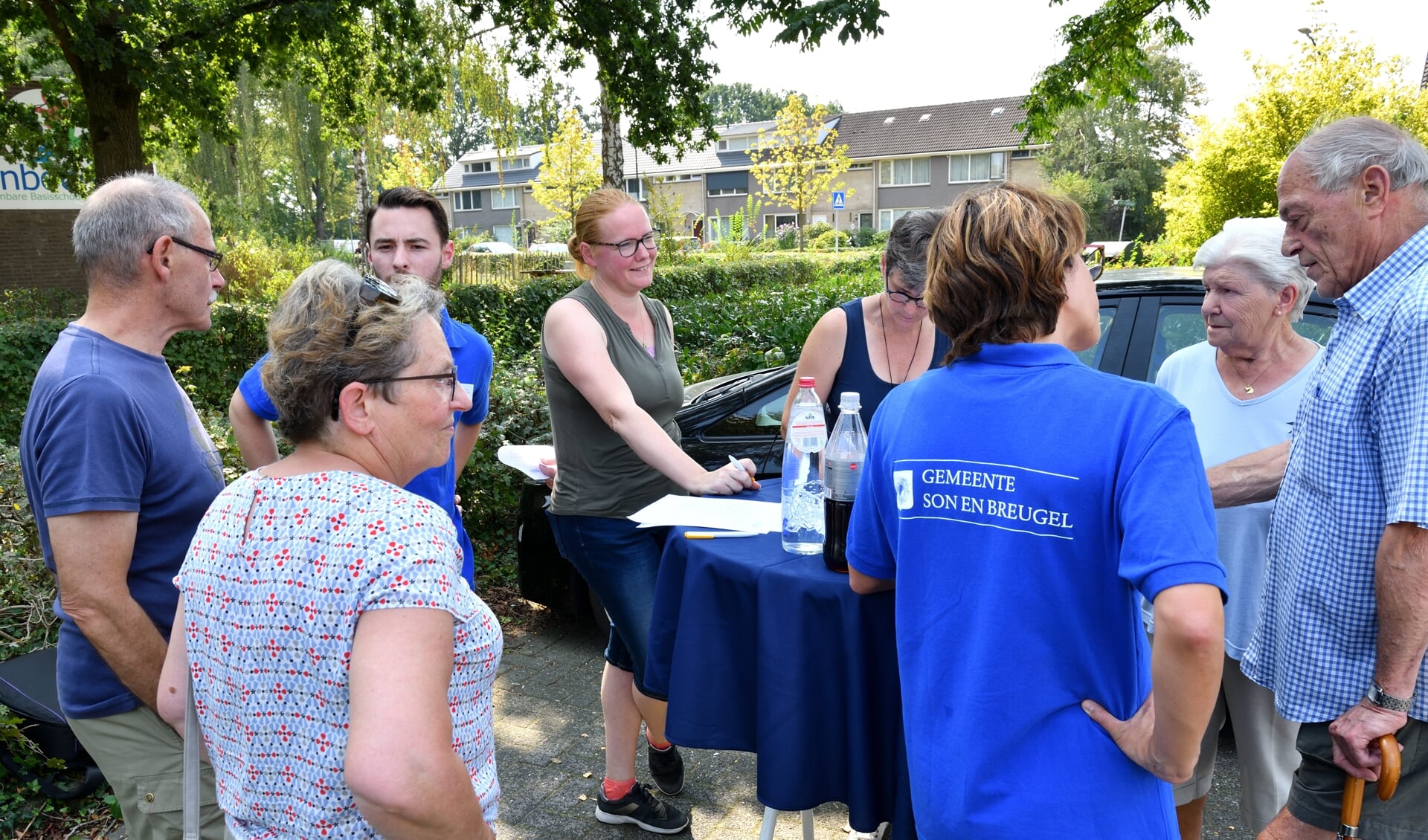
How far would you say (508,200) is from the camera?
2889 inches

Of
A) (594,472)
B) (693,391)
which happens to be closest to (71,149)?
(693,391)

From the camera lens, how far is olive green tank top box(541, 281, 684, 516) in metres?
2.91

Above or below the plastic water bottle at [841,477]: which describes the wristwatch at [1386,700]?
below

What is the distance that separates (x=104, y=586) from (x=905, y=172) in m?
60.2

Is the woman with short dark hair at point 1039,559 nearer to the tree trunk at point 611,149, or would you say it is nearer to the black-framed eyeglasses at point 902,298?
the black-framed eyeglasses at point 902,298

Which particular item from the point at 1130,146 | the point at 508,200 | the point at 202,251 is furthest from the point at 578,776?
the point at 508,200

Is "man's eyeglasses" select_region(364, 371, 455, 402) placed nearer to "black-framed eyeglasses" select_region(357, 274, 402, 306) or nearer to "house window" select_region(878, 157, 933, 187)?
"black-framed eyeglasses" select_region(357, 274, 402, 306)

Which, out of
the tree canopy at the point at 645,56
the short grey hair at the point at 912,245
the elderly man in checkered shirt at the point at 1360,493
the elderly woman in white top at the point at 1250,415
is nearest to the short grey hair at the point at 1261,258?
the elderly woman in white top at the point at 1250,415

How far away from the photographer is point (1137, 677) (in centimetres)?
152

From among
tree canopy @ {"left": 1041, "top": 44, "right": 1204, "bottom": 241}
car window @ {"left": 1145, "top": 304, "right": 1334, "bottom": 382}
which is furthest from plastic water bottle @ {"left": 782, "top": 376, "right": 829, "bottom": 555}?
tree canopy @ {"left": 1041, "top": 44, "right": 1204, "bottom": 241}

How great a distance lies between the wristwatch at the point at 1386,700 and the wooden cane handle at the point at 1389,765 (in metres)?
0.06

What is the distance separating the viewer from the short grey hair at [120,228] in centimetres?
197

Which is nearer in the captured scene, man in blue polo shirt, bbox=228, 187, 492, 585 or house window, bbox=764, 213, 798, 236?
man in blue polo shirt, bbox=228, 187, 492, 585

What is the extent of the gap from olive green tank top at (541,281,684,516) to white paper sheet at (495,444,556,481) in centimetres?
34
